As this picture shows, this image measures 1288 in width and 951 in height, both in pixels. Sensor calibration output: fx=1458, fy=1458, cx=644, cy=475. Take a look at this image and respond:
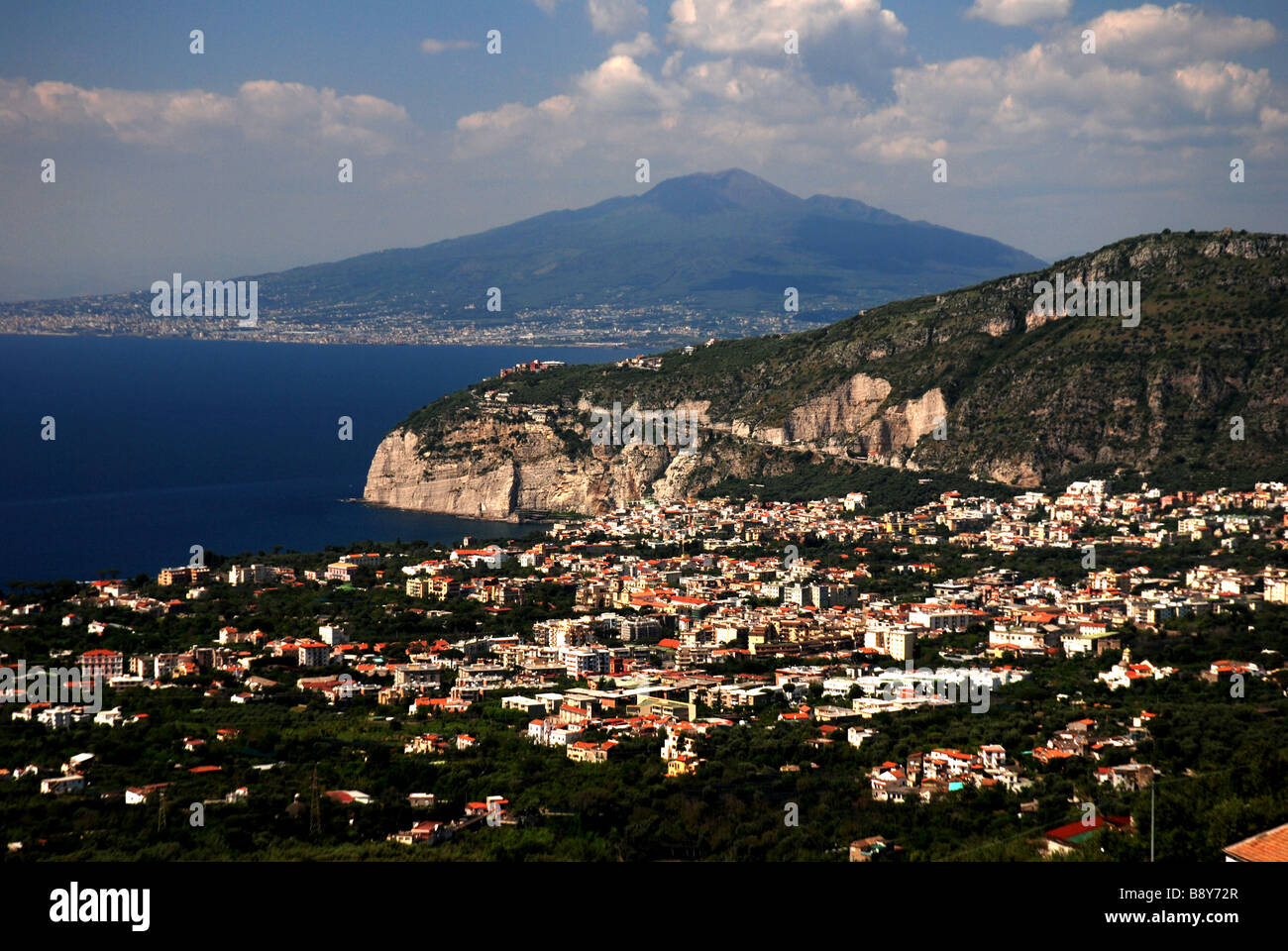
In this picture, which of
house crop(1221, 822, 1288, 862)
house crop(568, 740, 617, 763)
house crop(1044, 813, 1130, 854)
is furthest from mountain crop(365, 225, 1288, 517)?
house crop(1221, 822, 1288, 862)

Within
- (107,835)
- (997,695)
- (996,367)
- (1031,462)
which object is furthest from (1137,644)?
(996,367)

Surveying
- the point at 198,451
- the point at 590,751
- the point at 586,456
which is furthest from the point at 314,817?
the point at 198,451

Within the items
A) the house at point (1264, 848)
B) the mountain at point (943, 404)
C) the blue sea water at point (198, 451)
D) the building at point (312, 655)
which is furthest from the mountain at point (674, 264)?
the house at point (1264, 848)

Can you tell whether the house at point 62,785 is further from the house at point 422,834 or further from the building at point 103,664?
the building at point 103,664

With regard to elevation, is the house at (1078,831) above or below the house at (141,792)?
above

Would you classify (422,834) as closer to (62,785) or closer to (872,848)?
(872,848)

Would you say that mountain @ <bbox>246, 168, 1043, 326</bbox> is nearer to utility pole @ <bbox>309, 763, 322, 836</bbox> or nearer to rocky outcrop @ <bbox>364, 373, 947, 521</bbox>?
rocky outcrop @ <bbox>364, 373, 947, 521</bbox>
